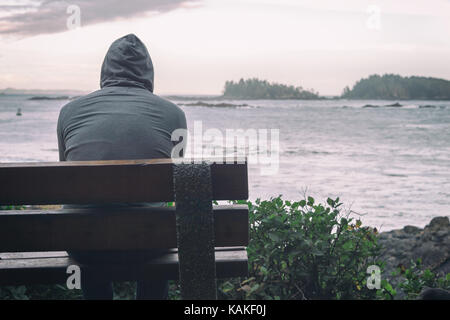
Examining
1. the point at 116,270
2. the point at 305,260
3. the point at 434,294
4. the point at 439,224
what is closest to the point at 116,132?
the point at 116,270

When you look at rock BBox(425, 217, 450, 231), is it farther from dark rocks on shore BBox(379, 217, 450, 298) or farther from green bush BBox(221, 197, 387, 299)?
green bush BBox(221, 197, 387, 299)

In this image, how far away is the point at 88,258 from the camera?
7.72 ft

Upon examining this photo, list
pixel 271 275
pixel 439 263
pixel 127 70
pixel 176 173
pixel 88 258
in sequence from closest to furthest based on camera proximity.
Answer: pixel 176 173 < pixel 88 258 < pixel 127 70 < pixel 271 275 < pixel 439 263

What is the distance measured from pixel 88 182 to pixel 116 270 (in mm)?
497

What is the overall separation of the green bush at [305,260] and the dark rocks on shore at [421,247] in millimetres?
3278

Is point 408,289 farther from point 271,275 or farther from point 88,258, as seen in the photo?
point 88,258

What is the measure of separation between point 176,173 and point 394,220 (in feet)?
29.2

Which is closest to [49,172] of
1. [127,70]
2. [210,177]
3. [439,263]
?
[210,177]

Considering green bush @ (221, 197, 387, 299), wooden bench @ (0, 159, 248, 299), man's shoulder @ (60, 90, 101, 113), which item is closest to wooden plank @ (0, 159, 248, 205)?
wooden bench @ (0, 159, 248, 299)

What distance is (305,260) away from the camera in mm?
3162

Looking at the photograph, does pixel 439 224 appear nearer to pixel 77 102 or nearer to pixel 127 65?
pixel 127 65

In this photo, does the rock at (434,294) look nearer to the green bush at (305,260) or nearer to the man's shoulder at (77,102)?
the green bush at (305,260)

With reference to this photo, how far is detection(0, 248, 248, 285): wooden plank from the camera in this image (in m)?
2.30
